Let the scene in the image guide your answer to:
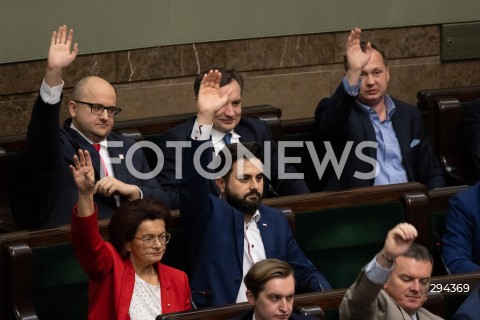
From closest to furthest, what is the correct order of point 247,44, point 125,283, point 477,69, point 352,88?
point 125,283 → point 352,88 → point 247,44 → point 477,69

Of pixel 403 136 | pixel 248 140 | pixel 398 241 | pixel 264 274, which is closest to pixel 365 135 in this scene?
pixel 403 136

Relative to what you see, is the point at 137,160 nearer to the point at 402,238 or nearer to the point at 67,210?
the point at 67,210

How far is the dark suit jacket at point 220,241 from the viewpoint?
123 inches

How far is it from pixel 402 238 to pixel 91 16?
69.7 inches

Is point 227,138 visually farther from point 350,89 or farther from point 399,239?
point 399,239

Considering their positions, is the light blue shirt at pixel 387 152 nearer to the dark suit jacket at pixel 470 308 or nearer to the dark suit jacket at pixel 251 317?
the dark suit jacket at pixel 470 308

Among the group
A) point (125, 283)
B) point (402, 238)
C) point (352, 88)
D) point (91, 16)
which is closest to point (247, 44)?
point (91, 16)

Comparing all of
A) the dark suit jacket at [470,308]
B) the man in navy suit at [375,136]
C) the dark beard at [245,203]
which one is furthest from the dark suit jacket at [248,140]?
the dark suit jacket at [470,308]

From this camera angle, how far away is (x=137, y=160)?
3488 millimetres

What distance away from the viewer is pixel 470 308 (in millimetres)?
2980

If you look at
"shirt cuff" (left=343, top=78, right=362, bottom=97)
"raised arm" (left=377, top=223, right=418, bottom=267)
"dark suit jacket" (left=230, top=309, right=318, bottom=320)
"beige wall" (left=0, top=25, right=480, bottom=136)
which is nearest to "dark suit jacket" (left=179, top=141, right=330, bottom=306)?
"dark suit jacket" (left=230, top=309, right=318, bottom=320)

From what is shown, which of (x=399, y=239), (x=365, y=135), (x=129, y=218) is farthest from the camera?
(x=365, y=135)

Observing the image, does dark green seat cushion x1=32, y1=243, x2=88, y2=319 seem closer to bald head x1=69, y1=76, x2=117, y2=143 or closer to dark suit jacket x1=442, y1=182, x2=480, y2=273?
bald head x1=69, y1=76, x2=117, y2=143

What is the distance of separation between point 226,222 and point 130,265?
0.96ft
